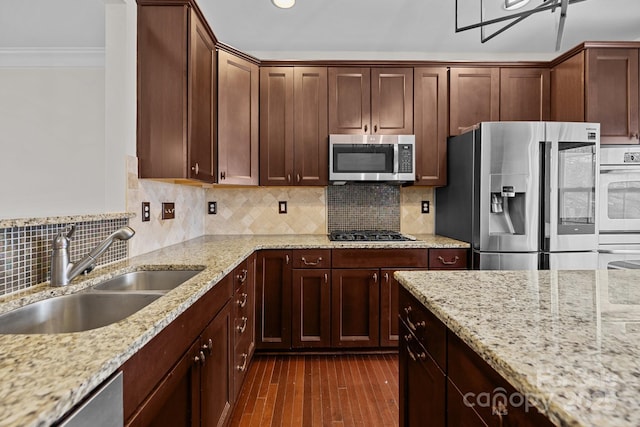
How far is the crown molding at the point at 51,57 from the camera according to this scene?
2.04m

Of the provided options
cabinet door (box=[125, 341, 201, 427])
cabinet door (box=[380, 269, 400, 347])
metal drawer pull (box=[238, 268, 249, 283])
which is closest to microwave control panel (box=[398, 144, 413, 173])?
cabinet door (box=[380, 269, 400, 347])

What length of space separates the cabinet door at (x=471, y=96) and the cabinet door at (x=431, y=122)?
67mm

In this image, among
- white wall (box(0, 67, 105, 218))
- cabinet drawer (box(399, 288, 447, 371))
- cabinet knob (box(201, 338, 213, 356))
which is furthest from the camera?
white wall (box(0, 67, 105, 218))

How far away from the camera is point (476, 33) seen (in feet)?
9.34

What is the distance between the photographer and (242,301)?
2133 mm

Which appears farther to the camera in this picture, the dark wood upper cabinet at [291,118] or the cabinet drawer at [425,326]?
the dark wood upper cabinet at [291,118]

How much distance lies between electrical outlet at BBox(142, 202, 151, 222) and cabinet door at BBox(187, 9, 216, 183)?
13.3 inches

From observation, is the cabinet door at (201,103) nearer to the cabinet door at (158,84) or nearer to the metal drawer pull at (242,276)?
the cabinet door at (158,84)

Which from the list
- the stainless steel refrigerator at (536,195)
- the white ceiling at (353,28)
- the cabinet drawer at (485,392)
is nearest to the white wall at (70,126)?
the white ceiling at (353,28)

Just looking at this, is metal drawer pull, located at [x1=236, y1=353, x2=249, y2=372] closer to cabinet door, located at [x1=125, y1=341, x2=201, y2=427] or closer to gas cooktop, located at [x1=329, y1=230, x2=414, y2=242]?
cabinet door, located at [x1=125, y1=341, x2=201, y2=427]

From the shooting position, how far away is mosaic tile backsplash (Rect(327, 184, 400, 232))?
3.25 metres

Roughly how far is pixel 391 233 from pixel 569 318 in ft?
7.32

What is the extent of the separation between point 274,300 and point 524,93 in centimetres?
275

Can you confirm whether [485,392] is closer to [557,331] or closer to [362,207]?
[557,331]
